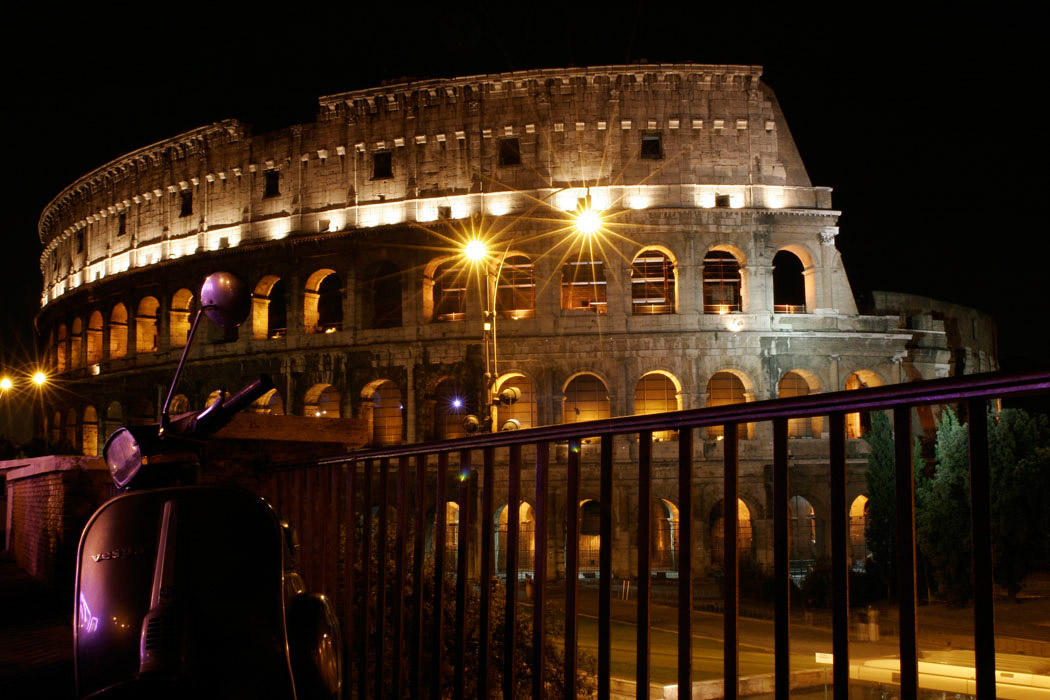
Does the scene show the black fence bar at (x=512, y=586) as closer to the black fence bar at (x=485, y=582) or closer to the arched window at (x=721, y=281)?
the black fence bar at (x=485, y=582)

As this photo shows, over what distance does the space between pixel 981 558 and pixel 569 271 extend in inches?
939

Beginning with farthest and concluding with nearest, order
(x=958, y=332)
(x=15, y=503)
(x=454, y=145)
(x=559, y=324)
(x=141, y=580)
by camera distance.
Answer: (x=958, y=332) → (x=454, y=145) → (x=559, y=324) → (x=15, y=503) → (x=141, y=580)

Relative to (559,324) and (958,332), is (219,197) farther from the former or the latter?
(958,332)

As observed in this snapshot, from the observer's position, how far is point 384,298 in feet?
88.3

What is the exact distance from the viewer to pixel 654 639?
48.1 ft

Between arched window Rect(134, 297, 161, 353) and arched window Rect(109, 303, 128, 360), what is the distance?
143 cm

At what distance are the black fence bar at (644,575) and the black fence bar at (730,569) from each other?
236mm

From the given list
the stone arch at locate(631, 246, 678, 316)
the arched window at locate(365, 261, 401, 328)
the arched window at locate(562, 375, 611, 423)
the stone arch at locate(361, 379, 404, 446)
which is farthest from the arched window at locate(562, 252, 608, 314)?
the stone arch at locate(361, 379, 404, 446)

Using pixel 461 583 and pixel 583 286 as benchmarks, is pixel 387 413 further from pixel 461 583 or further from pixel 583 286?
pixel 461 583

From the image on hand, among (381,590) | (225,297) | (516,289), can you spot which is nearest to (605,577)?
(381,590)

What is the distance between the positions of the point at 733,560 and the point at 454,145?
24686 mm

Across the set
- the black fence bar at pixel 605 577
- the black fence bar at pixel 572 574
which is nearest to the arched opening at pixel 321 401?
the black fence bar at pixel 572 574

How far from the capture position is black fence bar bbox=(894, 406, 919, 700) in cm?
165

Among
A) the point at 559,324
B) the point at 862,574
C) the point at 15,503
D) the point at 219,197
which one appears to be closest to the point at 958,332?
the point at 862,574
